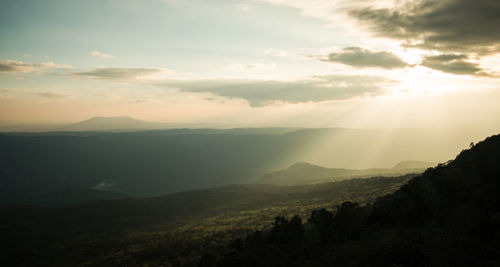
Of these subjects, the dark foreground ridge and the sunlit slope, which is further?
the sunlit slope

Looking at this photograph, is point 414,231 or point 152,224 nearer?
point 414,231

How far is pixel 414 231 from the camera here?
4688 cm

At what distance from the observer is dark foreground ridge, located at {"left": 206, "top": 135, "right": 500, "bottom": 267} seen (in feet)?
110

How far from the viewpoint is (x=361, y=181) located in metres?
144

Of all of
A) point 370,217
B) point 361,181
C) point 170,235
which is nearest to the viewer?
point 370,217

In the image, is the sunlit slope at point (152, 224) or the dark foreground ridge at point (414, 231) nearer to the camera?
the dark foreground ridge at point (414, 231)

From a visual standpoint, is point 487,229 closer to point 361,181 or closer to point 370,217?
point 370,217

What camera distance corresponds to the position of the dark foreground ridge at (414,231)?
110 feet

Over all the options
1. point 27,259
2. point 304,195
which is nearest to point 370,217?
point 304,195

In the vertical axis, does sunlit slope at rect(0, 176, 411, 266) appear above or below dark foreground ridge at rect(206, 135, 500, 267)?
below

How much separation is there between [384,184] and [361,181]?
17.9m

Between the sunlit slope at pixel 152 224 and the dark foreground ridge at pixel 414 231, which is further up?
the dark foreground ridge at pixel 414 231

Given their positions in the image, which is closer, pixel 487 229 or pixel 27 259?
pixel 487 229

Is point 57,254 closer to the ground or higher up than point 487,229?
closer to the ground
